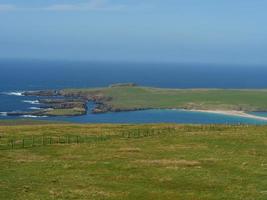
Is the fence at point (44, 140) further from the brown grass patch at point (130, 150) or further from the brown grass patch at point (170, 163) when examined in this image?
the brown grass patch at point (170, 163)

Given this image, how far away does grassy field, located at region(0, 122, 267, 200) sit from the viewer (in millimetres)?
37031

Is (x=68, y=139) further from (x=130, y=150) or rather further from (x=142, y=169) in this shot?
(x=142, y=169)

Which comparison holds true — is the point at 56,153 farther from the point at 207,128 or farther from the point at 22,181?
the point at 207,128

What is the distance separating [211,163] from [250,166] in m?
3.68

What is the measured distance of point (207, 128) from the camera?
8725 centimetres

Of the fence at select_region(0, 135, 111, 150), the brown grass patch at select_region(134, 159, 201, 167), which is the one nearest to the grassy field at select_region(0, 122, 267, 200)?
the brown grass patch at select_region(134, 159, 201, 167)

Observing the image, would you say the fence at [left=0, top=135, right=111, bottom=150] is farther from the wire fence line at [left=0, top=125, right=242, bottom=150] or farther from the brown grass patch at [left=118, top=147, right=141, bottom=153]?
the brown grass patch at [left=118, top=147, right=141, bottom=153]

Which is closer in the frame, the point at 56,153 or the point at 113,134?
the point at 56,153

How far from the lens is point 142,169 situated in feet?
153

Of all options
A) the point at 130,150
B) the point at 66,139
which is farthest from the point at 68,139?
the point at 130,150

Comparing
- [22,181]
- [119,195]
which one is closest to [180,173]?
[119,195]

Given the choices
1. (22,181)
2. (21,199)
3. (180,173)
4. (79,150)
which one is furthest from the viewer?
(79,150)

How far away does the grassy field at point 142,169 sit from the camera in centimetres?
3703

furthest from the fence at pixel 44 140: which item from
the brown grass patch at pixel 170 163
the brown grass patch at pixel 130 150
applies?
the brown grass patch at pixel 170 163
